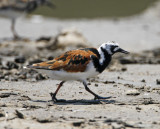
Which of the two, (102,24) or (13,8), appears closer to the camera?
(13,8)

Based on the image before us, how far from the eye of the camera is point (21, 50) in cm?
1076

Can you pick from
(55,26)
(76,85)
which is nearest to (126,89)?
(76,85)

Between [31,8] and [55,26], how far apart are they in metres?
1.98

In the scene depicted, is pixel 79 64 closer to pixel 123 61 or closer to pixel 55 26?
pixel 123 61

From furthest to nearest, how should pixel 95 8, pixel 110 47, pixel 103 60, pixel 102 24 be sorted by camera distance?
1. pixel 95 8
2. pixel 102 24
3. pixel 110 47
4. pixel 103 60

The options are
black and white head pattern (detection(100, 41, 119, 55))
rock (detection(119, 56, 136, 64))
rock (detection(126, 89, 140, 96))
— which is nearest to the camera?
black and white head pattern (detection(100, 41, 119, 55))

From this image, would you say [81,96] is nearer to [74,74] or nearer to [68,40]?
[74,74]

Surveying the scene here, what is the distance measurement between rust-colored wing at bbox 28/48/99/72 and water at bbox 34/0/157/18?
1678 centimetres

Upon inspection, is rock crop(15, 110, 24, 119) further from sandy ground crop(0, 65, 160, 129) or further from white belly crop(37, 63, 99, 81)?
white belly crop(37, 63, 99, 81)

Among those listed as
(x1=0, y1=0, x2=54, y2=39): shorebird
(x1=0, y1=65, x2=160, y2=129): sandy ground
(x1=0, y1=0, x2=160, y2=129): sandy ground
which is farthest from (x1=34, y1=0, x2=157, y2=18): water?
(x1=0, y1=65, x2=160, y2=129): sandy ground

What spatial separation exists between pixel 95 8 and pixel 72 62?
20.1 metres

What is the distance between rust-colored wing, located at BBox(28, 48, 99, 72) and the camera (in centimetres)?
561

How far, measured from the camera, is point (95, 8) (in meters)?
25.4

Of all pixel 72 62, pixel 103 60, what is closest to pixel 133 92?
pixel 103 60
